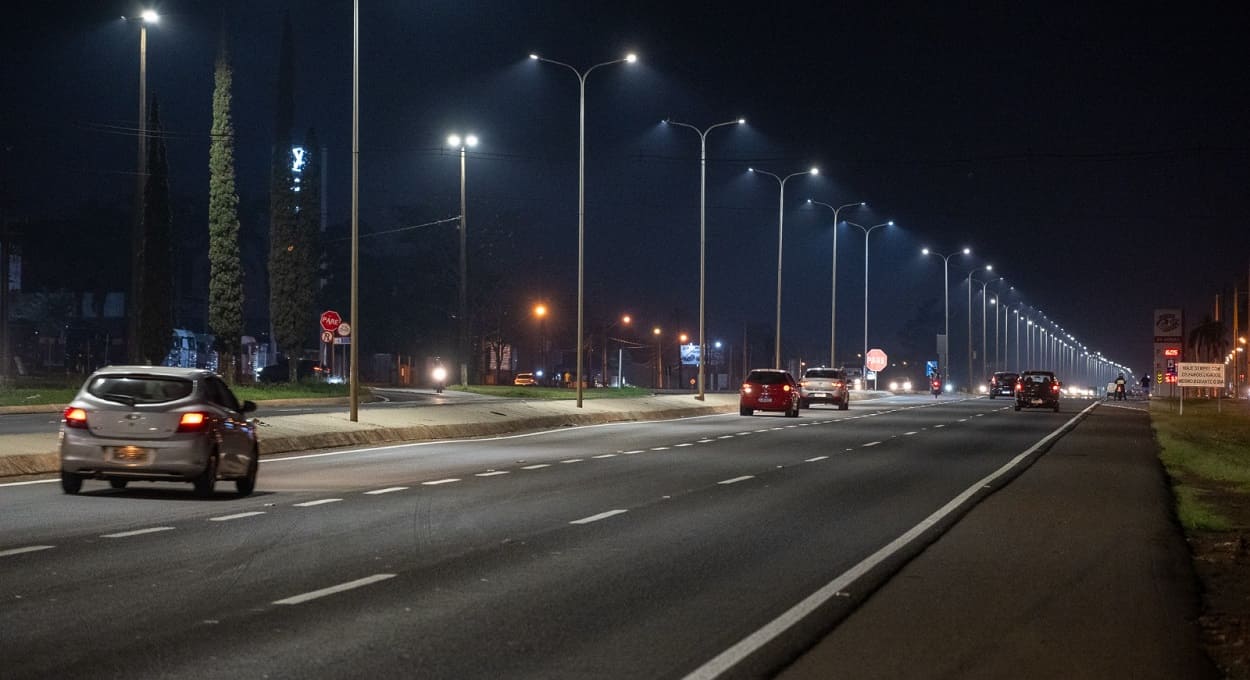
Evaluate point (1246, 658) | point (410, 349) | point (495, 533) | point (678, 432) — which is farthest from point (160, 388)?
point (410, 349)

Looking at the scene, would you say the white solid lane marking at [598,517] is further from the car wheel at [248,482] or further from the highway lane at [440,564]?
the car wheel at [248,482]

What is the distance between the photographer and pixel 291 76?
113688 mm

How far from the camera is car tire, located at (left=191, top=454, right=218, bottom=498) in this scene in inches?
732

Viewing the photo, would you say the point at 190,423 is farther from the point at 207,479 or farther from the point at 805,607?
the point at 805,607

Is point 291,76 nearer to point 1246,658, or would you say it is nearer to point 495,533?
point 495,533

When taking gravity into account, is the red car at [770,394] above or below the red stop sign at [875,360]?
below

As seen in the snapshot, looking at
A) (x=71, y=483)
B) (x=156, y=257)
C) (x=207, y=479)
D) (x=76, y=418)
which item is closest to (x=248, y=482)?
(x=207, y=479)

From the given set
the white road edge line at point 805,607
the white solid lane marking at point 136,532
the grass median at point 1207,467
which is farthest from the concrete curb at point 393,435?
the grass median at point 1207,467

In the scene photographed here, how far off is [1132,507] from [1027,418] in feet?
123

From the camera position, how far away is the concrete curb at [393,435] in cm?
2295

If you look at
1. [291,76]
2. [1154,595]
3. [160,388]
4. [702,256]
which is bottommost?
[1154,595]

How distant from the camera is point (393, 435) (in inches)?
1340

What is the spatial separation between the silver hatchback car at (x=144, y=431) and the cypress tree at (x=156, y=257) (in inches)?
1592

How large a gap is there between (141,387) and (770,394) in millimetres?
36603
